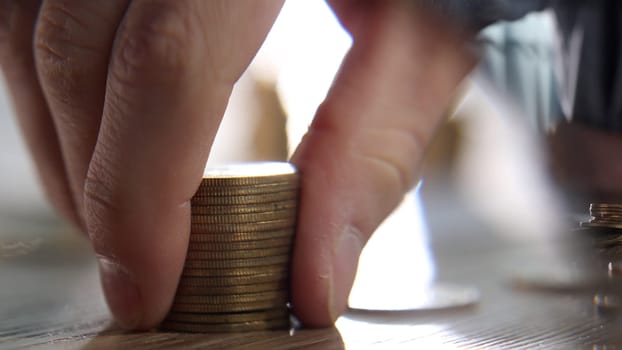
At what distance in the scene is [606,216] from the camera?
2.36ft

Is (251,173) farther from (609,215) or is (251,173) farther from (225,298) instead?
(609,215)

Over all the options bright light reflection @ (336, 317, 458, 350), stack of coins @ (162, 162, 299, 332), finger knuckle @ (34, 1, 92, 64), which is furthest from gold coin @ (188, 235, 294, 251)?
finger knuckle @ (34, 1, 92, 64)

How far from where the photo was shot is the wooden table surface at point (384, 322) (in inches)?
30.0

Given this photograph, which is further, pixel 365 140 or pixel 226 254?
pixel 365 140

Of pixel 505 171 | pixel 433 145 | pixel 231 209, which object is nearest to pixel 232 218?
pixel 231 209

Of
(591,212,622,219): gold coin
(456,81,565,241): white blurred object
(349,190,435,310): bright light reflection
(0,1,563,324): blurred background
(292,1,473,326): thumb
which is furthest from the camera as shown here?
(456,81,565,241): white blurred object

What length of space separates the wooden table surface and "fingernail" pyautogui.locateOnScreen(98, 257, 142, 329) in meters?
0.02

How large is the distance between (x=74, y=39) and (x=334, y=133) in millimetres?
307

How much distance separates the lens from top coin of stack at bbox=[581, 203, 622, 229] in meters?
0.72

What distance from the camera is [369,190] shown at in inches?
36.1

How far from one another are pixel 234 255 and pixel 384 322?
0.68 ft

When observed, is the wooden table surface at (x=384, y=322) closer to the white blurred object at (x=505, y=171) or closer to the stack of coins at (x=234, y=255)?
the stack of coins at (x=234, y=255)

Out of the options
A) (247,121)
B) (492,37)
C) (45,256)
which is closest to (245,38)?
(492,37)

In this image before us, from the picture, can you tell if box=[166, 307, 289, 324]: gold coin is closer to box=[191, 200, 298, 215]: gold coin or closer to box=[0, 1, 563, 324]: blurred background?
box=[191, 200, 298, 215]: gold coin
